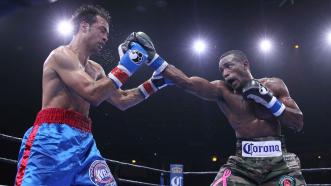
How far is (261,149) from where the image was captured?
8.10 ft

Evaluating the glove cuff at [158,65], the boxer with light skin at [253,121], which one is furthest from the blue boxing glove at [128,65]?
the glove cuff at [158,65]

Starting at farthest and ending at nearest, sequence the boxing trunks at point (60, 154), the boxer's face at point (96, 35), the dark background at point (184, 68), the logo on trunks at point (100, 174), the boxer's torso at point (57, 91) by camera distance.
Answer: the dark background at point (184, 68)
the boxer's face at point (96, 35)
the boxer's torso at point (57, 91)
the logo on trunks at point (100, 174)
the boxing trunks at point (60, 154)

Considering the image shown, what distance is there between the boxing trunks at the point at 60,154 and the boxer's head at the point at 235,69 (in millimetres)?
1226

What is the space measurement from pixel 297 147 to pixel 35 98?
26.9 ft

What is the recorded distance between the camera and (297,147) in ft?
40.4

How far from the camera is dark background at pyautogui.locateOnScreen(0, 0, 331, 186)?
7.89m

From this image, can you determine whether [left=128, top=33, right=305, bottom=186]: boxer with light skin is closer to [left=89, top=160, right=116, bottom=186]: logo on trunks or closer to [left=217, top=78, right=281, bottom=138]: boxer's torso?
[left=217, top=78, right=281, bottom=138]: boxer's torso

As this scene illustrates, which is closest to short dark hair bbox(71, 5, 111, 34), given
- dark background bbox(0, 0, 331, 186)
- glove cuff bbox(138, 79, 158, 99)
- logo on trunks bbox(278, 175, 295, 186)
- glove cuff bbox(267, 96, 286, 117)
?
glove cuff bbox(138, 79, 158, 99)

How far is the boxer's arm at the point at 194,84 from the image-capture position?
261cm

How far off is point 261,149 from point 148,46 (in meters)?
0.98

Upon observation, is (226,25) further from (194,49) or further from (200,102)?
(200,102)

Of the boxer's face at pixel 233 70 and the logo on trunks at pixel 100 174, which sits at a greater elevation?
the boxer's face at pixel 233 70

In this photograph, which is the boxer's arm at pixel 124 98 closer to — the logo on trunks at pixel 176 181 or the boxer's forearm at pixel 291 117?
the boxer's forearm at pixel 291 117

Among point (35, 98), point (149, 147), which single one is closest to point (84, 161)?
point (35, 98)
